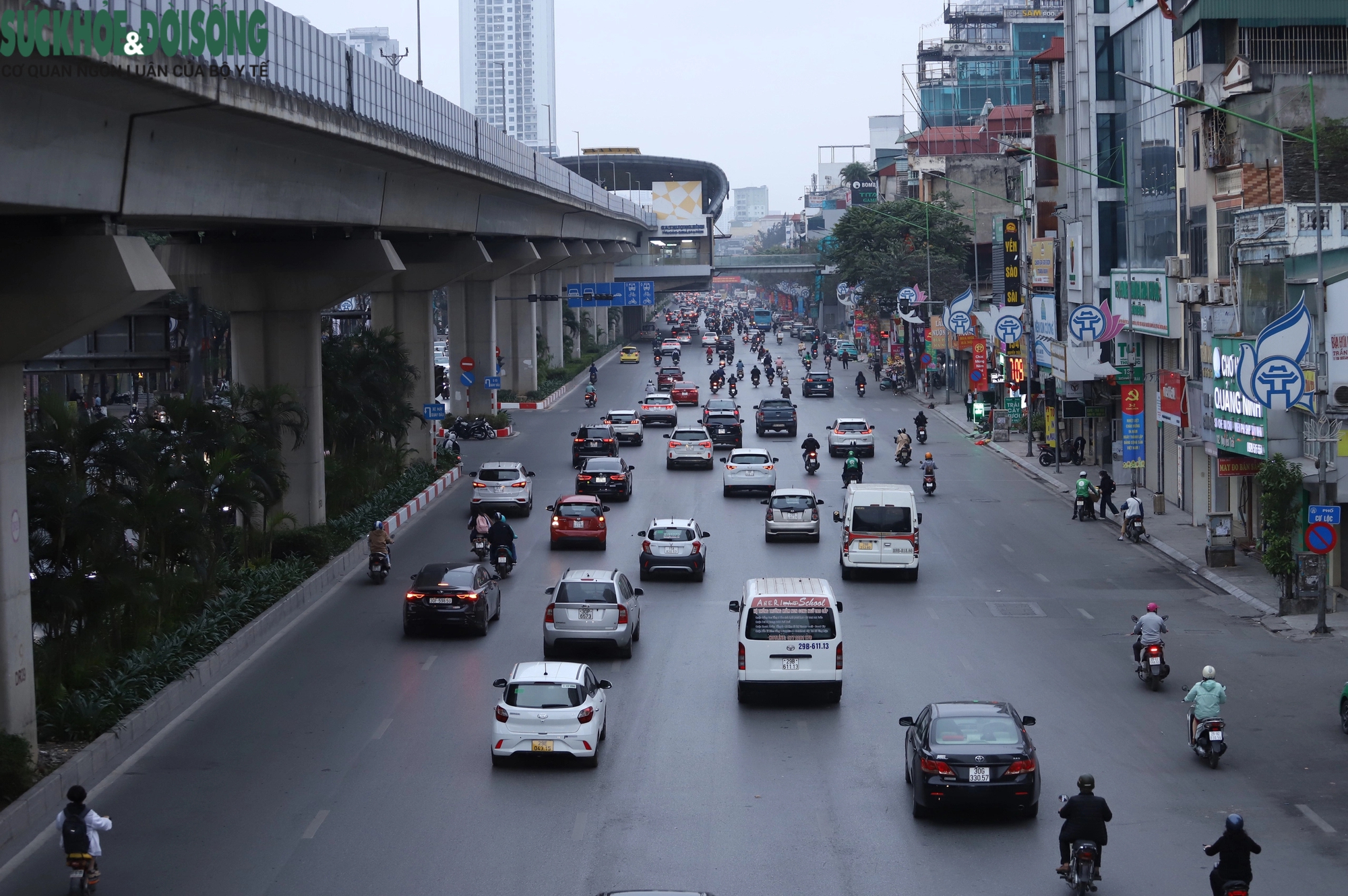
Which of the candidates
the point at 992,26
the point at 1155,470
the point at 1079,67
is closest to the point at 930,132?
the point at 992,26

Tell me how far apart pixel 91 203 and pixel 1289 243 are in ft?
78.1

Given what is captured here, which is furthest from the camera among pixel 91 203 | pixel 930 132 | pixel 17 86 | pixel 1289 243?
pixel 930 132

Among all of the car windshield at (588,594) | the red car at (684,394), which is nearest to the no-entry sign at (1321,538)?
the car windshield at (588,594)

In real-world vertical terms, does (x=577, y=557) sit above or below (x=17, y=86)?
below

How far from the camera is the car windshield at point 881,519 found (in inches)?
1350

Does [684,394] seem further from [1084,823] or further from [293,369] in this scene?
[1084,823]

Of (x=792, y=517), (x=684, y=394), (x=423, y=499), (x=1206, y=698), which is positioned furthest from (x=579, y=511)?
(x=684, y=394)

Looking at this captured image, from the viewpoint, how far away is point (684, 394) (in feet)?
277

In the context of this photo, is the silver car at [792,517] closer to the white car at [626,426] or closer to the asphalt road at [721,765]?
the asphalt road at [721,765]

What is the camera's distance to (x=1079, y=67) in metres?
52.9

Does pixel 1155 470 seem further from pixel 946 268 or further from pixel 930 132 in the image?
pixel 930 132

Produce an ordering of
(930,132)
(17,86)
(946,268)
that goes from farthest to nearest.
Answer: (930,132) < (946,268) < (17,86)

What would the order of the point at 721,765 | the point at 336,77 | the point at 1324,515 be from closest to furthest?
the point at 721,765, the point at 336,77, the point at 1324,515

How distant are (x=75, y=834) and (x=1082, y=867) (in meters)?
9.80
